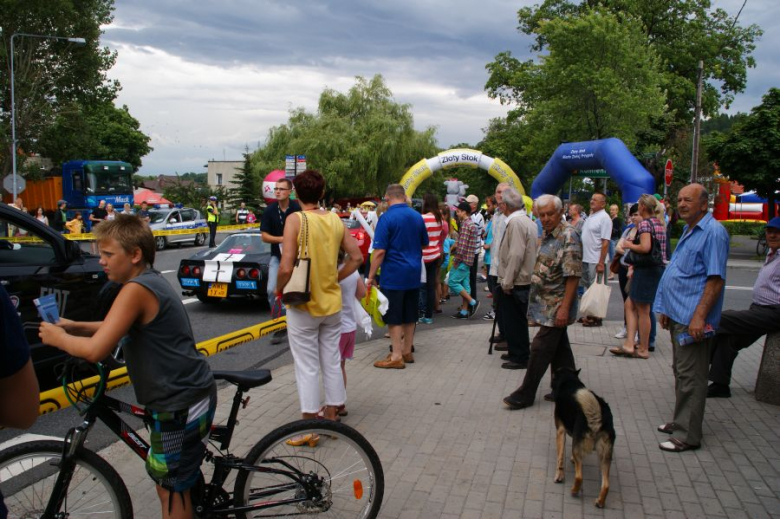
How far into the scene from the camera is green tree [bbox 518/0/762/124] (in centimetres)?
3769

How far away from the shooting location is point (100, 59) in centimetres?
3756

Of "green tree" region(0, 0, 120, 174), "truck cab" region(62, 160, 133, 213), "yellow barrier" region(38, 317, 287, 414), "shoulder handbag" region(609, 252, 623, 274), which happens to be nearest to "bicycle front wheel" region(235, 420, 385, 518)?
"yellow barrier" region(38, 317, 287, 414)

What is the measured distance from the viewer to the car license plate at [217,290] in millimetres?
10234

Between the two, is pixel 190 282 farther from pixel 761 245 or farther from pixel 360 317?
pixel 761 245

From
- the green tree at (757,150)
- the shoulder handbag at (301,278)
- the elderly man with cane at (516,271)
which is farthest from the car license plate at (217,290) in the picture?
the green tree at (757,150)

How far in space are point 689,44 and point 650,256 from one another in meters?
37.5

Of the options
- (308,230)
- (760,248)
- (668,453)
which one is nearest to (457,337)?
(668,453)

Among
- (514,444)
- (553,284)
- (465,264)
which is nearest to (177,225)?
(465,264)

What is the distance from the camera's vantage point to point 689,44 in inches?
1501

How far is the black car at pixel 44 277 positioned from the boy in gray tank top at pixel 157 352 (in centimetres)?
303

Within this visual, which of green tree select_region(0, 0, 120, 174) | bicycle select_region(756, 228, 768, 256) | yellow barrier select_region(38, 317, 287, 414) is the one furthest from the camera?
green tree select_region(0, 0, 120, 174)

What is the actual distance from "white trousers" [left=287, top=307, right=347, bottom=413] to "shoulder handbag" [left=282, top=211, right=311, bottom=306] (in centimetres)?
17

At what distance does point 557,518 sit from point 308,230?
2.32 metres

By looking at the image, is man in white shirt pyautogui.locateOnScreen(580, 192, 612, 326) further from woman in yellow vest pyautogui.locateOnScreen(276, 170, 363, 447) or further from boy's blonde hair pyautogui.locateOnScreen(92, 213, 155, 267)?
boy's blonde hair pyautogui.locateOnScreen(92, 213, 155, 267)
